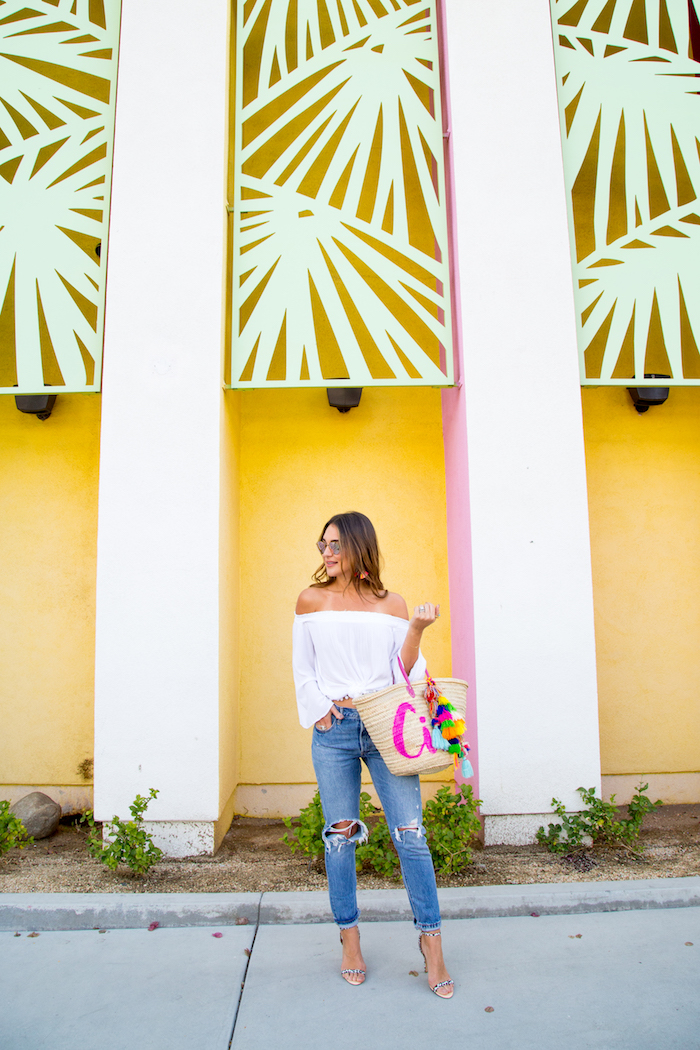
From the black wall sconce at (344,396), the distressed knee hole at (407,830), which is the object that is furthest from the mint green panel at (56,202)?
the distressed knee hole at (407,830)

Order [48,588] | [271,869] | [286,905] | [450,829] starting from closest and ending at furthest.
Answer: [286,905]
[450,829]
[271,869]
[48,588]

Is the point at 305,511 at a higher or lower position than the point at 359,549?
higher

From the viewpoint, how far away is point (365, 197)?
16.5 ft

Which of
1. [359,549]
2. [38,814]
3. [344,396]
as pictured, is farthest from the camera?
[344,396]

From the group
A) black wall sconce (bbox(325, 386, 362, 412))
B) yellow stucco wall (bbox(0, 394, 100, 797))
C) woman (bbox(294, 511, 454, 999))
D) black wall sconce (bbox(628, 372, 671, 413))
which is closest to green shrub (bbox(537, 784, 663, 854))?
woman (bbox(294, 511, 454, 999))

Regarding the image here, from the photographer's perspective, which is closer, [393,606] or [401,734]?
[401,734]

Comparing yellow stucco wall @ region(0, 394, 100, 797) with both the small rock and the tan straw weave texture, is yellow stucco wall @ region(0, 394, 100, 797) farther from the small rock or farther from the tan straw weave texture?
the tan straw weave texture

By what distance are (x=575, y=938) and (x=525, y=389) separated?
2.78 meters

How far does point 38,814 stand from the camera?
13.1 feet

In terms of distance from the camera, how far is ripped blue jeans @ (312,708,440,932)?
2311 millimetres

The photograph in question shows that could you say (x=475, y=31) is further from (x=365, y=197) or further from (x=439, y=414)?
(x=439, y=414)

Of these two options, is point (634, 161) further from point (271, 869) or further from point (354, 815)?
point (271, 869)

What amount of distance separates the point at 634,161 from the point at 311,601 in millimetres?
3728

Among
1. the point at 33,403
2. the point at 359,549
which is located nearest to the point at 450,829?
the point at 359,549
